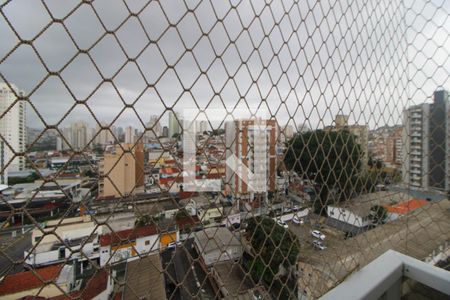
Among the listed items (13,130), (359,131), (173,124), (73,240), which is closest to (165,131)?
(173,124)

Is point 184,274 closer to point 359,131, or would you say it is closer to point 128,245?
point 128,245

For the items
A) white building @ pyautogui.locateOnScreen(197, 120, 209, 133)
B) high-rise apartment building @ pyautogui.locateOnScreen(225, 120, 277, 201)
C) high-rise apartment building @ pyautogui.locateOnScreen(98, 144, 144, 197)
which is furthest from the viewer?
high-rise apartment building @ pyautogui.locateOnScreen(225, 120, 277, 201)

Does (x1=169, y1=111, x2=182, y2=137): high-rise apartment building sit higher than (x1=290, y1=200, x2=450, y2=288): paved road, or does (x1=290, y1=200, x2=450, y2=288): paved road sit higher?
(x1=169, y1=111, x2=182, y2=137): high-rise apartment building

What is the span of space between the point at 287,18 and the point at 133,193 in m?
0.63

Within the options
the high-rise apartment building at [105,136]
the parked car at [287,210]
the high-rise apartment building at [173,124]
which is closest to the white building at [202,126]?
the high-rise apartment building at [173,124]

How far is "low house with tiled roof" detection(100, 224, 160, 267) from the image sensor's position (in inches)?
16.7

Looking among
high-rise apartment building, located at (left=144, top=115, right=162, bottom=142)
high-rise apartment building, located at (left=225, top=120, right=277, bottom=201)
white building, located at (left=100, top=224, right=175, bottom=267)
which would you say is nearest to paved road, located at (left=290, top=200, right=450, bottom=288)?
high-rise apartment building, located at (left=225, top=120, right=277, bottom=201)

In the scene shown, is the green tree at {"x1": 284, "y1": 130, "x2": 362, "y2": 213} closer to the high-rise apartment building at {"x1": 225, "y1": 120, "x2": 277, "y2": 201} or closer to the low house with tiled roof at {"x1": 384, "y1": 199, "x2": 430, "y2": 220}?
the high-rise apartment building at {"x1": 225, "y1": 120, "x2": 277, "y2": 201}

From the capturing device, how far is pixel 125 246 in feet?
1.69

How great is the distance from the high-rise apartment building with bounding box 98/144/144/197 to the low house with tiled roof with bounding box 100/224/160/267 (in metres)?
0.08

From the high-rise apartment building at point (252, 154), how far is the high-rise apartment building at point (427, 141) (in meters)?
0.73

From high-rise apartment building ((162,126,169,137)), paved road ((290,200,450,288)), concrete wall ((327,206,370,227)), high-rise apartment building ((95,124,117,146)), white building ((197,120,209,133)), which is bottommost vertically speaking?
paved road ((290,200,450,288))

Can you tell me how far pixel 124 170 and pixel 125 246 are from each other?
0.57ft

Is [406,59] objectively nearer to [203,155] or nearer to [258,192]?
[258,192]
